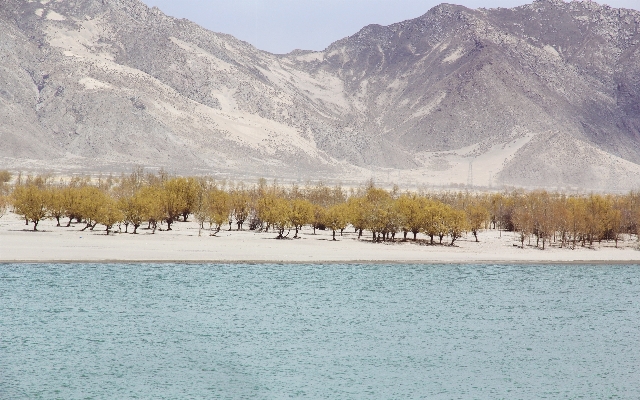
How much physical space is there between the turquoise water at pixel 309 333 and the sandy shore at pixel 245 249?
2983 millimetres

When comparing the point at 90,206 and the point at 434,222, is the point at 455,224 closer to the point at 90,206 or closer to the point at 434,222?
the point at 434,222

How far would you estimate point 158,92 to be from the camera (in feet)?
573

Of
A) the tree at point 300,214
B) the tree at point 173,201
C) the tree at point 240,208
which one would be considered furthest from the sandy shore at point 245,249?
the tree at point 240,208

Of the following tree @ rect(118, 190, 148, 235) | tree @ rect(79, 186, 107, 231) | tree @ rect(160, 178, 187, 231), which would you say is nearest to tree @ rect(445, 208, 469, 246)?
tree @ rect(160, 178, 187, 231)

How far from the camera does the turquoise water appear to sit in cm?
2558

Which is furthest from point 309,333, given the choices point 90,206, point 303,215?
point 90,206

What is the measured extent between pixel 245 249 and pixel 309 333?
78.6ft

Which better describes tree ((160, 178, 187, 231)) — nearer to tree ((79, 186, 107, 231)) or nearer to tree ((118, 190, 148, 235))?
tree ((118, 190, 148, 235))

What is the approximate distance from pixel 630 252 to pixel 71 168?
106632 millimetres

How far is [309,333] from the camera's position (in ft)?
107

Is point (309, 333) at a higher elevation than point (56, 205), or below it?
below

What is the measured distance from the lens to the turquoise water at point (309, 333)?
83.9ft

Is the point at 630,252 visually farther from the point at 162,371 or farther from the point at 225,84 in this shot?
the point at 225,84

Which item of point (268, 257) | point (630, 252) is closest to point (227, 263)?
point (268, 257)
